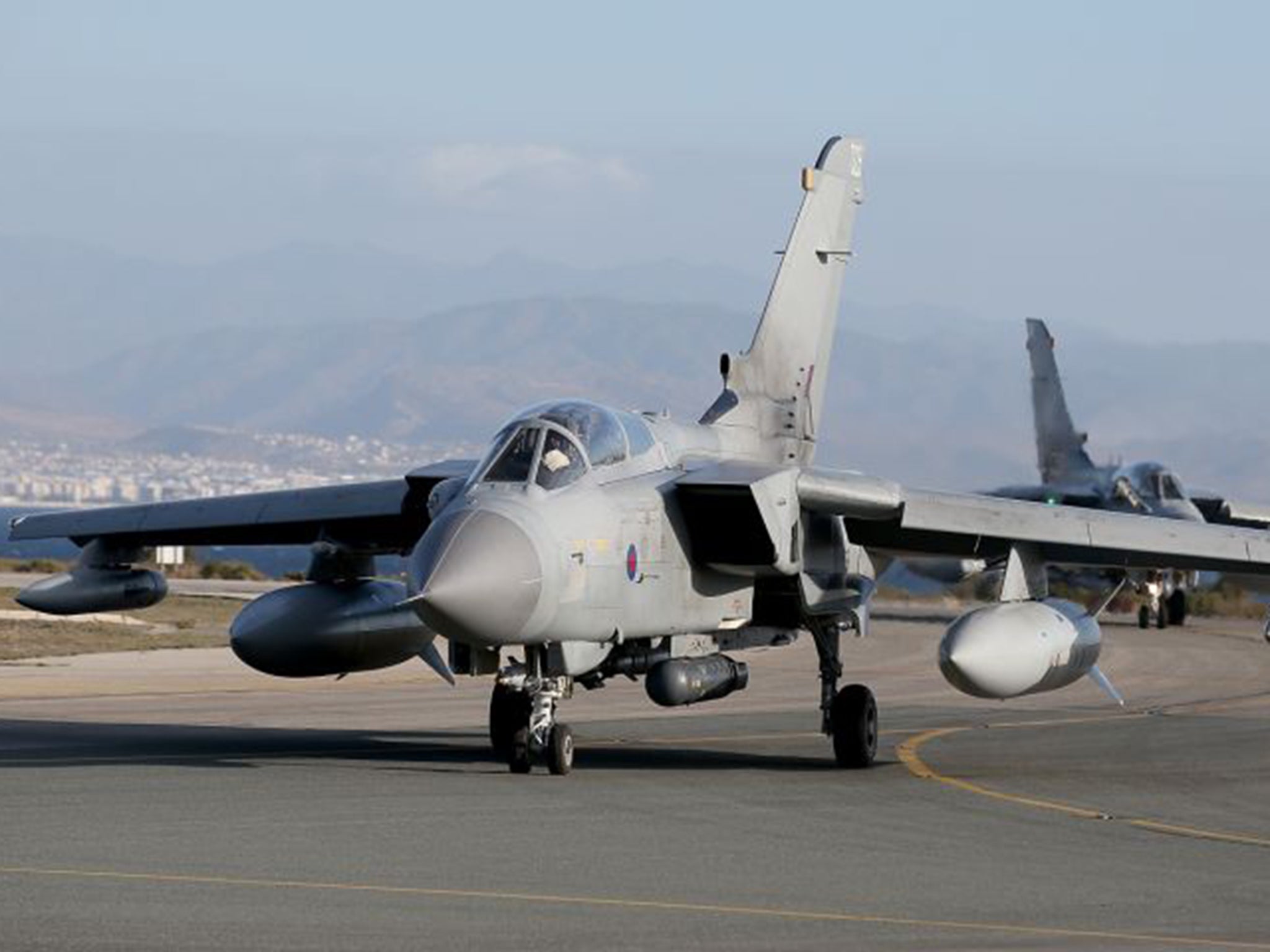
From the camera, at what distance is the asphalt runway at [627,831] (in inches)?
460

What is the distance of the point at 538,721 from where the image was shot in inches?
754

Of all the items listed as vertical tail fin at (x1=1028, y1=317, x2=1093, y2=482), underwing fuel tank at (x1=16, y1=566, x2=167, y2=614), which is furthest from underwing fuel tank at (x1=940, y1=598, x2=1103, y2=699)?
vertical tail fin at (x1=1028, y1=317, x2=1093, y2=482)

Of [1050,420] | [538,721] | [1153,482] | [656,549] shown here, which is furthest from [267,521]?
[1050,420]

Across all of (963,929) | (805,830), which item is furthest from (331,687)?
(963,929)

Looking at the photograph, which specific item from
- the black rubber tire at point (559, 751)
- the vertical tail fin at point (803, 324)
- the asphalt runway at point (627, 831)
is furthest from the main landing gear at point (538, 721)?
the vertical tail fin at point (803, 324)

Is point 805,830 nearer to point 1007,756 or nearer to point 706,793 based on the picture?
point 706,793

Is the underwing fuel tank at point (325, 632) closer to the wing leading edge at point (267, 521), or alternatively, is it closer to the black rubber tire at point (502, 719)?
the wing leading edge at point (267, 521)

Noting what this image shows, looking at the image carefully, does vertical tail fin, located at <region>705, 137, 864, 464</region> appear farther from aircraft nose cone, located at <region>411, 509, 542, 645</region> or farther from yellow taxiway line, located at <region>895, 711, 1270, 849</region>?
aircraft nose cone, located at <region>411, 509, 542, 645</region>

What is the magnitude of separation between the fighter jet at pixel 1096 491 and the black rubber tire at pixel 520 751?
31.9m

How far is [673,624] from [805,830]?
4487 mm

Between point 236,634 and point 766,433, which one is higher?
point 766,433

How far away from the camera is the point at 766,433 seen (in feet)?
75.9

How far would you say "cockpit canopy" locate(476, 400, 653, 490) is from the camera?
61.3 ft

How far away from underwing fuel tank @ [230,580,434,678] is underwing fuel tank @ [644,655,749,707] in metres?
2.47
